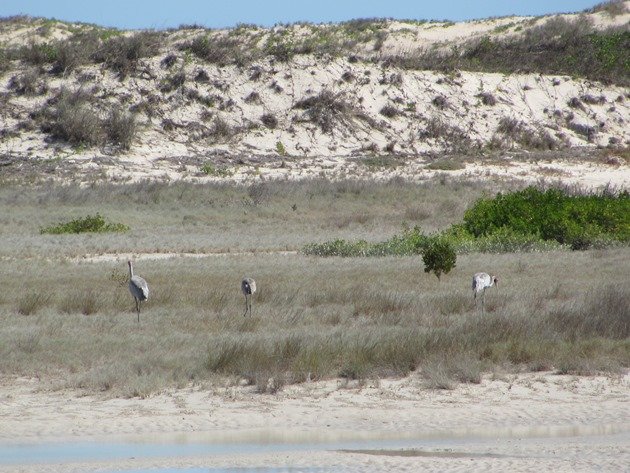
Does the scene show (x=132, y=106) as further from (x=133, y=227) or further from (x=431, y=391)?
(x=431, y=391)

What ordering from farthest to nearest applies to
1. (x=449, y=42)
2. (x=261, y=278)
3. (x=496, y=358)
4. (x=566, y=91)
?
(x=449, y=42), (x=566, y=91), (x=261, y=278), (x=496, y=358)

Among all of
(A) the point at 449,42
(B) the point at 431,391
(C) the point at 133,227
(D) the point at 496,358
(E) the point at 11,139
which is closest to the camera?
(B) the point at 431,391

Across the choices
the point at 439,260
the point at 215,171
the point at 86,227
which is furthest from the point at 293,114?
the point at 439,260

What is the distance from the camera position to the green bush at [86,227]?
30.7m

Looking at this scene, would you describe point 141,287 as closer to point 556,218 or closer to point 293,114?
point 556,218

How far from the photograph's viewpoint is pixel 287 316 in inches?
615

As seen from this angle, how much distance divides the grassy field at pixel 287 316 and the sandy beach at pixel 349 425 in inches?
13.8

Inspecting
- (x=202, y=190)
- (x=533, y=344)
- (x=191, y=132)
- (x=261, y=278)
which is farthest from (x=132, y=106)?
(x=533, y=344)

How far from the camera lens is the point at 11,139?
148ft

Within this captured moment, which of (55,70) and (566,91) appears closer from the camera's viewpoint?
(55,70)

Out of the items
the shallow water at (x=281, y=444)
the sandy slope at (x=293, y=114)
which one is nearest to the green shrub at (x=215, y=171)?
the sandy slope at (x=293, y=114)

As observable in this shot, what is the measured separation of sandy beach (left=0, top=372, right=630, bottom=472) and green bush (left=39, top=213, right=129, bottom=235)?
19298 millimetres

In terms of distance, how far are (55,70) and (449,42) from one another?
78.6 ft

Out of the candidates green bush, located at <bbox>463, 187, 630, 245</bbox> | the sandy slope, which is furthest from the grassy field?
the sandy slope
